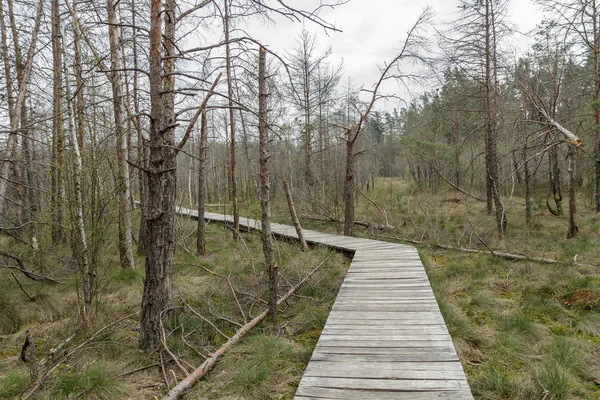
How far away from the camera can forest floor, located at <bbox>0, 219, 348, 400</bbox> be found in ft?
11.3

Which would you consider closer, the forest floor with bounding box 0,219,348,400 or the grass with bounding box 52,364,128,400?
the grass with bounding box 52,364,128,400

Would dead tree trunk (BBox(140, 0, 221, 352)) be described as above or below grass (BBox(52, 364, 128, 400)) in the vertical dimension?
→ above

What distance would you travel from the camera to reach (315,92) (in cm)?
1841

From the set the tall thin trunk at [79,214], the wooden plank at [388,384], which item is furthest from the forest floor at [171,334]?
the wooden plank at [388,384]

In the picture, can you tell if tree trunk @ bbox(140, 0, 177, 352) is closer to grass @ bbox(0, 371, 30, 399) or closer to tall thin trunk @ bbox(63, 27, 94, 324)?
grass @ bbox(0, 371, 30, 399)

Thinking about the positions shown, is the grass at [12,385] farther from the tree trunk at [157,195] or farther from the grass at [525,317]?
the grass at [525,317]

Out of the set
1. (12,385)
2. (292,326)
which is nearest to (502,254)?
(292,326)

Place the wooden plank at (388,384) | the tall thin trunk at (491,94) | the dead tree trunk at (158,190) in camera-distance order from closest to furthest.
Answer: the wooden plank at (388,384), the dead tree trunk at (158,190), the tall thin trunk at (491,94)

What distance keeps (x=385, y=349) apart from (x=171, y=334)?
294 centimetres

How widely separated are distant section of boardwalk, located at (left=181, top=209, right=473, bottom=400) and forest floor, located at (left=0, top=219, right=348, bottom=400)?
0.55 m

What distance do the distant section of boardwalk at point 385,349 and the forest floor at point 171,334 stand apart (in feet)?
1.81

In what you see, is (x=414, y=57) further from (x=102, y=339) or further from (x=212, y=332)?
(x=102, y=339)

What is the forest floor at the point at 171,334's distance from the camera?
136 inches

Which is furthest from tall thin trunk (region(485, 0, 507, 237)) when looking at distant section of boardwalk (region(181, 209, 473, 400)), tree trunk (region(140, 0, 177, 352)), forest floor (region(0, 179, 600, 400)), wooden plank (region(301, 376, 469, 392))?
tree trunk (region(140, 0, 177, 352))
